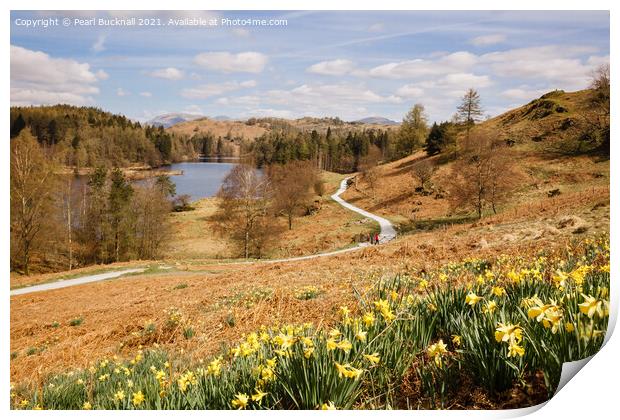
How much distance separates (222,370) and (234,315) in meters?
2.45

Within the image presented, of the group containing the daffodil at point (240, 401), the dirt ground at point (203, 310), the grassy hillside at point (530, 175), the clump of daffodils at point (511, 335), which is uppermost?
the grassy hillside at point (530, 175)

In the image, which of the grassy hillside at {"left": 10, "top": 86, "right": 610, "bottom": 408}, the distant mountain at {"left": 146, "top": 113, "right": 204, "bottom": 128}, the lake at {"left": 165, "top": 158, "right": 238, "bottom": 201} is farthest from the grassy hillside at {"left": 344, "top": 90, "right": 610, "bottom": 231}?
the lake at {"left": 165, "top": 158, "right": 238, "bottom": 201}

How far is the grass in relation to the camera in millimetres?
2264

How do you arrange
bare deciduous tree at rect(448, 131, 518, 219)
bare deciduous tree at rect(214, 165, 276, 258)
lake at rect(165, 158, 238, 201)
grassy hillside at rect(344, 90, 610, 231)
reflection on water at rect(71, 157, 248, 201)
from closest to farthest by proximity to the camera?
1. grassy hillside at rect(344, 90, 610, 231)
2. bare deciduous tree at rect(448, 131, 518, 219)
3. bare deciduous tree at rect(214, 165, 276, 258)
4. reflection on water at rect(71, 157, 248, 201)
5. lake at rect(165, 158, 238, 201)

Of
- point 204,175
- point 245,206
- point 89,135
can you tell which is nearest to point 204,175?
point 204,175

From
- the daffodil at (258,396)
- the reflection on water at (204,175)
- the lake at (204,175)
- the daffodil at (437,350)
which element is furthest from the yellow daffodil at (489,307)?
the lake at (204,175)

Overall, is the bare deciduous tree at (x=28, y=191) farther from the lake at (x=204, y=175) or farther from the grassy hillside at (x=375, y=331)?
the lake at (x=204, y=175)

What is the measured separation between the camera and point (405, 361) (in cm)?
256

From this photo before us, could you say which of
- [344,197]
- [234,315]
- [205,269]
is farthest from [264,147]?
[234,315]

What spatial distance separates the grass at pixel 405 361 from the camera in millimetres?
2264

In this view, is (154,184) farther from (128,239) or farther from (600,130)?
(600,130)

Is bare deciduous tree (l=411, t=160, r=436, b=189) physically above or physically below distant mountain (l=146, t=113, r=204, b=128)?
above

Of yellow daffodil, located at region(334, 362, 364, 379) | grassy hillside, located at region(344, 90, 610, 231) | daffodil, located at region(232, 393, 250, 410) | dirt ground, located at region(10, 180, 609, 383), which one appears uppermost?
grassy hillside, located at region(344, 90, 610, 231)

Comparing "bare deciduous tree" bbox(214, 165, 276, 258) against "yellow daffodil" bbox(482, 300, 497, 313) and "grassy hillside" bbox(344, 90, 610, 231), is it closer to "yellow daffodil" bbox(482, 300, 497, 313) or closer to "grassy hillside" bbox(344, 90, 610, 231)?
"grassy hillside" bbox(344, 90, 610, 231)
